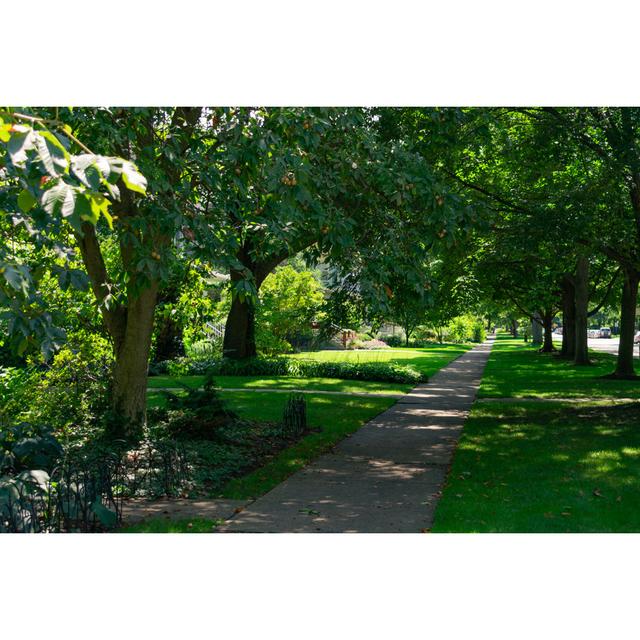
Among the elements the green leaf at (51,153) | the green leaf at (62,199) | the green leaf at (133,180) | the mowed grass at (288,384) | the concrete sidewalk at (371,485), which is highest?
the green leaf at (51,153)

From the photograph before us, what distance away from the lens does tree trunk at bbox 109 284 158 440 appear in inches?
412

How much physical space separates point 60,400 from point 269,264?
1270cm

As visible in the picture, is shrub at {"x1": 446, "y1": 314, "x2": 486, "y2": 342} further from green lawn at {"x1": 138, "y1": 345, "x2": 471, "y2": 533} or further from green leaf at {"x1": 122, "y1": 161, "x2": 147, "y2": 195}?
green leaf at {"x1": 122, "y1": 161, "x2": 147, "y2": 195}

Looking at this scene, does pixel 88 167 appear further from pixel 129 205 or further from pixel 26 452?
pixel 129 205

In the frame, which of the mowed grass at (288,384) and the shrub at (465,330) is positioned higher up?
the shrub at (465,330)

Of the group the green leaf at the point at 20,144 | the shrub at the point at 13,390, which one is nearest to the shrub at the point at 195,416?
the shrub at the point at 13,390

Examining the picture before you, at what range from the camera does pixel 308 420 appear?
13.2m

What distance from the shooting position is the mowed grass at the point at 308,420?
27.6 feet

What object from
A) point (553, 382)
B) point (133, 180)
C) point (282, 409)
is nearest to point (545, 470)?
point (282, 409)

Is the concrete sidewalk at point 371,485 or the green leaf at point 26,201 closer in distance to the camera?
the green leaf at point 26,201

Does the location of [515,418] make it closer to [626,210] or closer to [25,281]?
[626,210]

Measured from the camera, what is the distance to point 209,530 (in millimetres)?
6383

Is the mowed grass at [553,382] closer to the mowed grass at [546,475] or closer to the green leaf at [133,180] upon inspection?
the mowed grass at [546,475]

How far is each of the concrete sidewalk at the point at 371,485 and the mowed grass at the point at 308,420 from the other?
21 cm
